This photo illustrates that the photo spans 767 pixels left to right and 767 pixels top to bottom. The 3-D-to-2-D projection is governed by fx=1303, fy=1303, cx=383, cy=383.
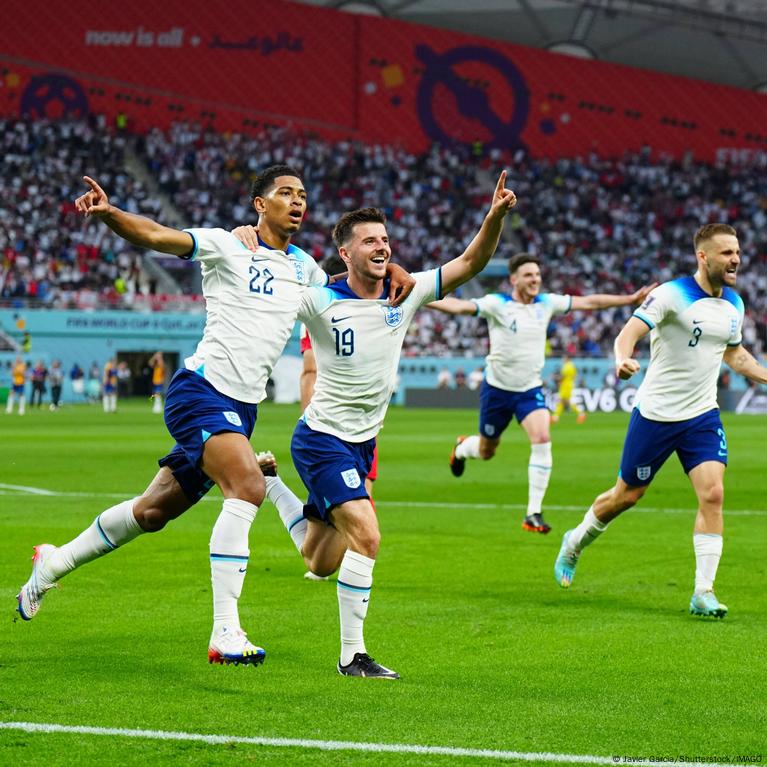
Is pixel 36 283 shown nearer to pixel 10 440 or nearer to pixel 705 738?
pixel 10 440

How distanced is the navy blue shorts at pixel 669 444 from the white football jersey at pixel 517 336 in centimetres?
513

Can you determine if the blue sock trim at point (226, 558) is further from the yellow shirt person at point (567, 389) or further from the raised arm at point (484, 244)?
the yellow shirt person at point (567, 389)

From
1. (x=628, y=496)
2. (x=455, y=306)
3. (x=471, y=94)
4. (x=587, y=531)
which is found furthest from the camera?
(x=471, y=94)

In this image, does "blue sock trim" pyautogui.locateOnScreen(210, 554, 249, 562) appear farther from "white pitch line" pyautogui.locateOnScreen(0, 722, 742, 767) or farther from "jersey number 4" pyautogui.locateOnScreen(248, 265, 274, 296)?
"white pitch line" pyautogui.locateOnScreen(0, 722, 742, 767)

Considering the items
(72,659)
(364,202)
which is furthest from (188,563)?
(364,202)

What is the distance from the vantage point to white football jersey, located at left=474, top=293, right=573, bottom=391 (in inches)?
563

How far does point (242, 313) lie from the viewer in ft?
23.4

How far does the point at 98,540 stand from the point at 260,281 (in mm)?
1729

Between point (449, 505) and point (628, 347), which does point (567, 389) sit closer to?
point (449, 505)

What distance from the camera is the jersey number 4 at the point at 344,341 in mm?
7066

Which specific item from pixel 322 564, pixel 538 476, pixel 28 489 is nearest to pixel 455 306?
pixel 538 476

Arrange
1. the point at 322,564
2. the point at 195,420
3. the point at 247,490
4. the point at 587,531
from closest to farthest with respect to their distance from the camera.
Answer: the point at 247,490 < the point at 195,420 < the point at 322,564 < the point at 587,531

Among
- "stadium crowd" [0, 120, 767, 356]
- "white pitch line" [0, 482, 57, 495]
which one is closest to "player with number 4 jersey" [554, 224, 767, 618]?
"white pitch line" [0, 482, 57, 495]

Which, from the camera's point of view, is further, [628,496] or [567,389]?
[567,389]
